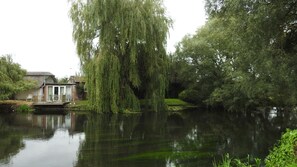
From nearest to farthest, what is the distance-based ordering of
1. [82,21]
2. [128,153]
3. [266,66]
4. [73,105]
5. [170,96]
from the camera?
1. [128,153]
2. [266,66]
3. [82,21]
4. [73,105]
5. [170,96]

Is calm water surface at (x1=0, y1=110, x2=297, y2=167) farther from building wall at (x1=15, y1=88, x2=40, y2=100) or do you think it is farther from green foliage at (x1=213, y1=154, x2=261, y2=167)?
building wall at (x1=15, y1=88, x2=40, y2=100)

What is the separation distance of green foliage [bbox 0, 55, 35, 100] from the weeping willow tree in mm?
9083

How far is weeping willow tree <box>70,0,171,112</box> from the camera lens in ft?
85.5

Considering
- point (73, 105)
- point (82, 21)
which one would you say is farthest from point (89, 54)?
point (73, 105)

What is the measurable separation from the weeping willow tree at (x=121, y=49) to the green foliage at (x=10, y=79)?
908 centimetres

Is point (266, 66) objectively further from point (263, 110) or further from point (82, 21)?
point (263, 110)

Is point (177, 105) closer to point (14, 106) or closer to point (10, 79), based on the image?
point (14, 106)

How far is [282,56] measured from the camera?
485 inches

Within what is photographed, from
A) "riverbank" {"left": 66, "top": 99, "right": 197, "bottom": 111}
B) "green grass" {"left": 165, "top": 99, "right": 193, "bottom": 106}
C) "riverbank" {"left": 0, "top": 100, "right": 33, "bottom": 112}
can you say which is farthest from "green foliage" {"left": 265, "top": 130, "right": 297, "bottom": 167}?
"green grass" {"left": 165, "top": 99, "right": 193, "bottom": 106}

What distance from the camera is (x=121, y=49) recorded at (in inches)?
1077

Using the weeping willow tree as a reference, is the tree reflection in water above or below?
below

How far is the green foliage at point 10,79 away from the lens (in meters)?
30.9

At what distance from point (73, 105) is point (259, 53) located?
24162mm

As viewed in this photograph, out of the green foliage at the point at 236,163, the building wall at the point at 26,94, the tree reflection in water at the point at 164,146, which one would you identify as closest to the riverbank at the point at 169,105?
the building wall at the point at 26,94
